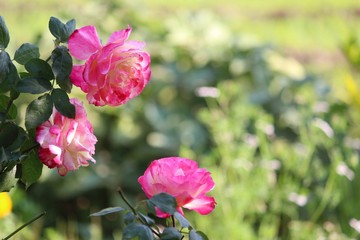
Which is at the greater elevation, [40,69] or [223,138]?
[40,69]

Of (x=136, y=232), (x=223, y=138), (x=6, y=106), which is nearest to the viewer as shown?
(x=136, y=232)

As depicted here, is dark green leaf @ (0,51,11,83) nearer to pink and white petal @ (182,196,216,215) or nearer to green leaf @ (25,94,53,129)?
green leaf @ (25,94,53,129)

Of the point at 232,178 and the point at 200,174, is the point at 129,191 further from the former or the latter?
the point at 200,174

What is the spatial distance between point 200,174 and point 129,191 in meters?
2.16

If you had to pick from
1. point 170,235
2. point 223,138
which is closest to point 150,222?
point 170,235

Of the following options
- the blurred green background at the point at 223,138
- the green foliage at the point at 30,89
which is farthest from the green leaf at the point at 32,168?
the blurred green background at the point at 223,138

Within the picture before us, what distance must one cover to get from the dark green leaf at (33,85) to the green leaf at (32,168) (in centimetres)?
8

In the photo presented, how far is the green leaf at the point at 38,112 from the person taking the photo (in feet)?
2.89

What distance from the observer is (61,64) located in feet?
2.93

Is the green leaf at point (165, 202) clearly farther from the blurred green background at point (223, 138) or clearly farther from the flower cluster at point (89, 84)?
the blurred green background at point (223, 138)

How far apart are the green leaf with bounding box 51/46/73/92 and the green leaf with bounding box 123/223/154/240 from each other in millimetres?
170

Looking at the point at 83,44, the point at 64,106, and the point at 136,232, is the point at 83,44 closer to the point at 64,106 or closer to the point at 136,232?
the point at 64,106

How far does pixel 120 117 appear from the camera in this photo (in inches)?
122

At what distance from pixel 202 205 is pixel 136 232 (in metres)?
0.11
